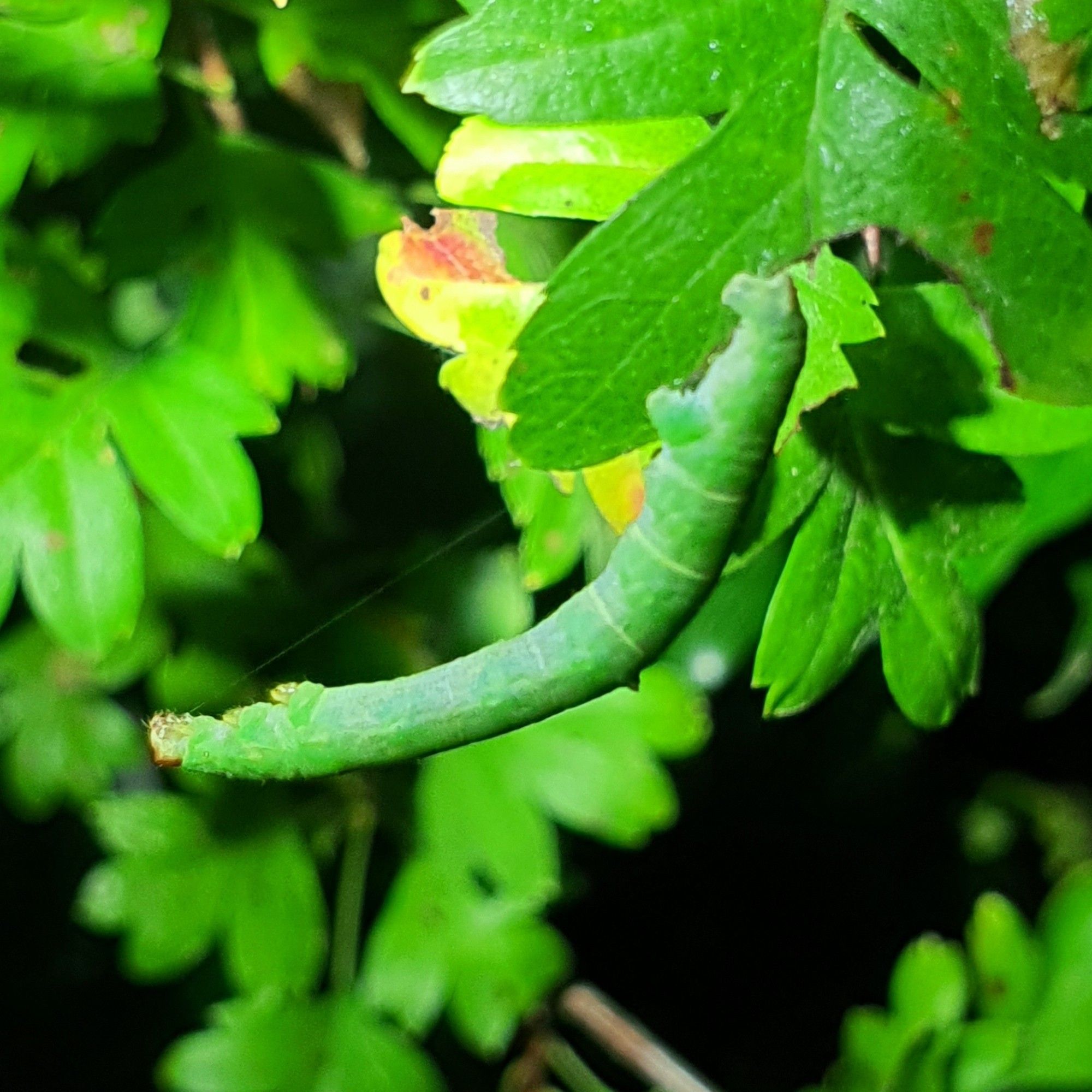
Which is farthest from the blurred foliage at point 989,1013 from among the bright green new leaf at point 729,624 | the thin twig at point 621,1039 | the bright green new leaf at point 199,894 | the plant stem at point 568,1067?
the bright green new leaf at point 199,894

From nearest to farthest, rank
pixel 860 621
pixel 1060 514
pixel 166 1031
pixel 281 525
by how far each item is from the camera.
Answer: pixel 860 621 < pixel 1060 514 < pixel 281 525 < pixel 166 1031

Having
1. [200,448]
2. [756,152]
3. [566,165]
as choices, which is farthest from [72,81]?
[756,152]

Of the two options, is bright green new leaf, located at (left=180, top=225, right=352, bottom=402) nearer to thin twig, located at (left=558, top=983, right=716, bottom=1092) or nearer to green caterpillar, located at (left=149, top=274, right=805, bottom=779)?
green caterpillar, located at (left=149, top=274, right=805, bottom=779)

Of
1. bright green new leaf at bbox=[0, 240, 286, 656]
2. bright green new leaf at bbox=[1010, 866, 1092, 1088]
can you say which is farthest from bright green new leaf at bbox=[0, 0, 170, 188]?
bright green new leaf at bbox=[1010, 866, 1092, 1088]

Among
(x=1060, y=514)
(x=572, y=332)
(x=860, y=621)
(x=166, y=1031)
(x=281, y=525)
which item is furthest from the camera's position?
(x=166, y=1031)

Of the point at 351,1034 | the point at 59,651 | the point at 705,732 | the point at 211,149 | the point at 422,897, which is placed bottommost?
the point at 351,1034

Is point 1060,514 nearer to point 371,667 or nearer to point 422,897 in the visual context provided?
point 371,667

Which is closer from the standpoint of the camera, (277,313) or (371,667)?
(277,313)

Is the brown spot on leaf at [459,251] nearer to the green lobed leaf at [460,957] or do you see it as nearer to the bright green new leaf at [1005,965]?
the green lobed leaf at [460,957]

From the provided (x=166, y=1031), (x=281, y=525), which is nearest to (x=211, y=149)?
(x=281, y=525)

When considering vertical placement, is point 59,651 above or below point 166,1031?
above
